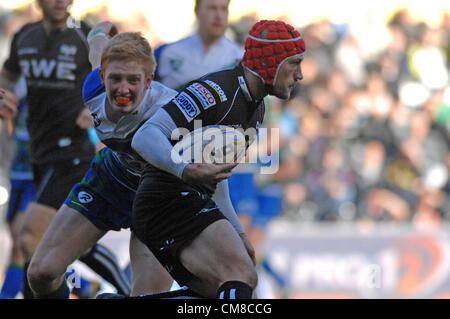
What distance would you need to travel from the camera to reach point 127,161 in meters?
5.66

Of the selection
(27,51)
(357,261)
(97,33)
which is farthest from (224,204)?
(357,261)

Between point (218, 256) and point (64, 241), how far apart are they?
4.62 feet

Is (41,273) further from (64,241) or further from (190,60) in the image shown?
(190,60)

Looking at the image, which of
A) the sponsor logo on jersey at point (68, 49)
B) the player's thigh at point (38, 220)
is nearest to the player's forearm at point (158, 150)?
the player's thigh at point (38, 220)

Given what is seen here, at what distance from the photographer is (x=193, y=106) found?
15.4 ft

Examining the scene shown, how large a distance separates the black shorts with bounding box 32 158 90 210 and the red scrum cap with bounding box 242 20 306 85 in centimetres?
247

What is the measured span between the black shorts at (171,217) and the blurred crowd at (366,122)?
6960mm

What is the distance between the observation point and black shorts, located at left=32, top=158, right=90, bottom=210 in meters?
6.87

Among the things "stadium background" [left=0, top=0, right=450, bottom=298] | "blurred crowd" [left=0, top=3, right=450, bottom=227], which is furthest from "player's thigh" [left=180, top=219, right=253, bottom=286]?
"blurred crowd" [left=0, top=3, right=450, bottom=227]

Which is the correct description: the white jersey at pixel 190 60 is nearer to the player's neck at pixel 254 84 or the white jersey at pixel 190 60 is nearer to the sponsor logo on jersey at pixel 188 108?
the player's neck at pixel 254 84

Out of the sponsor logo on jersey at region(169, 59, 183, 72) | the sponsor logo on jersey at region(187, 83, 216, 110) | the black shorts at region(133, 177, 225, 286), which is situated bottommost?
the black shorts at region(133, 177, 225, 286)

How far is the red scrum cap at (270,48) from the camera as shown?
4.88 meters

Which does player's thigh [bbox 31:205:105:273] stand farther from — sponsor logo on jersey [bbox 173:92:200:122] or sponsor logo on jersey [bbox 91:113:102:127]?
sponsor logo on jersey [bbox 173:92:200:122]

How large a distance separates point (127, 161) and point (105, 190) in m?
0.27
